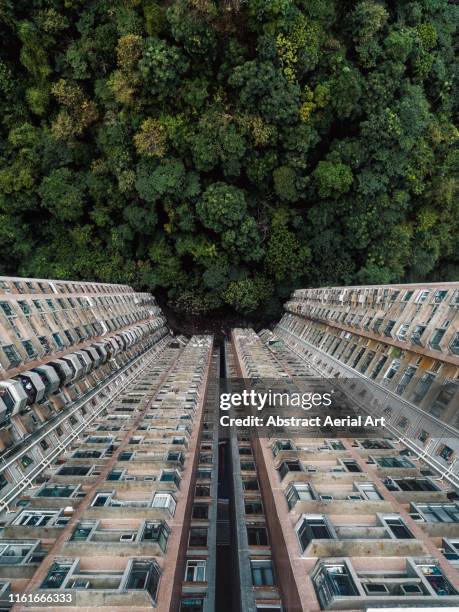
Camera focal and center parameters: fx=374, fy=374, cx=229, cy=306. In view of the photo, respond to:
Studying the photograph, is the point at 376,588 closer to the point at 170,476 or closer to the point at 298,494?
the point at 298,494

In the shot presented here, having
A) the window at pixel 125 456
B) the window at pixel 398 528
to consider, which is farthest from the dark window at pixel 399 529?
the window at pixel 125 456

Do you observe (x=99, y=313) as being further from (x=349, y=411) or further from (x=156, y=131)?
(x=349, y=411)

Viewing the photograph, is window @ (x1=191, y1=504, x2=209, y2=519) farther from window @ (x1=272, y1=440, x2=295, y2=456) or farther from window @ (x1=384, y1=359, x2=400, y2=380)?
window @ (x1=384, y1=359, x2=400, y2=380)

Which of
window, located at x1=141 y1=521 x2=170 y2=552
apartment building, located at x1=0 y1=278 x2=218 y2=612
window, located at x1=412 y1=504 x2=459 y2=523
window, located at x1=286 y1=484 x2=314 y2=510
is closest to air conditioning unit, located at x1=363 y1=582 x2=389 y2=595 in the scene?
window, located at x1=286 y1=484 x2=314 y2=510

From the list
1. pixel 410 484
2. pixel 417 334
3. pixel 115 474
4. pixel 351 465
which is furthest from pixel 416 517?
pixel 115 474

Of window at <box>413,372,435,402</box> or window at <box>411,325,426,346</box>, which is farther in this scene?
window at <box>411,325,426,346</box>

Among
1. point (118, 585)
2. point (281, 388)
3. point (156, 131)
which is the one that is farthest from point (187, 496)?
point (156, 131)
